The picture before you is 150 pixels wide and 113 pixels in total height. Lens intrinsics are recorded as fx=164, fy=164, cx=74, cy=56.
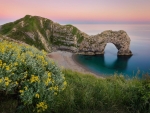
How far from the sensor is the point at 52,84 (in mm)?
6930

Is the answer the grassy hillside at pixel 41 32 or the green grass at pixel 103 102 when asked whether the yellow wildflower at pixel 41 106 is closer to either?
the green grass at pixel 103 102

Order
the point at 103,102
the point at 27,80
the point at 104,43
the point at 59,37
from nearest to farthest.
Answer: the point at 27,80 < the point at 103,102 < the point at 104,43 < the point at 59,37

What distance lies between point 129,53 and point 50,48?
191 ft

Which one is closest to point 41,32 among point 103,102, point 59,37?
point 59,37

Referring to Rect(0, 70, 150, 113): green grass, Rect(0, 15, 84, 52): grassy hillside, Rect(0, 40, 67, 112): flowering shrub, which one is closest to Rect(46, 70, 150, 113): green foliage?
Rect(0, 70, 150, 113): green grass

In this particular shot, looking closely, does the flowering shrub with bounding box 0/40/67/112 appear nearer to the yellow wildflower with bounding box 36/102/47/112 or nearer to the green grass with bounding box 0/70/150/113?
the yellow wildflower with bounding box 36/102/47/112

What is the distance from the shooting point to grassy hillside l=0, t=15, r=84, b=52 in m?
128

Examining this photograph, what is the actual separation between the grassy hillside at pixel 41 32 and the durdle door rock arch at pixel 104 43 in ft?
49.4

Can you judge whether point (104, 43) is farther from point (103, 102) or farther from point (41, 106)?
point (41, 106)

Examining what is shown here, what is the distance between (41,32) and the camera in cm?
14162

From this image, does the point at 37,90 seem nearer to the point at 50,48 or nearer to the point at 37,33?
the point at 50,48

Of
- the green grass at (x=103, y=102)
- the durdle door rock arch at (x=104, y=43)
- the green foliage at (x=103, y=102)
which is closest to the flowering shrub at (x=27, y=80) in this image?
the green grass at (x=103, y=102)

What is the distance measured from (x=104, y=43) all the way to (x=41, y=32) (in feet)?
189

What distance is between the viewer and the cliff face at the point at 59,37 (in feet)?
370
